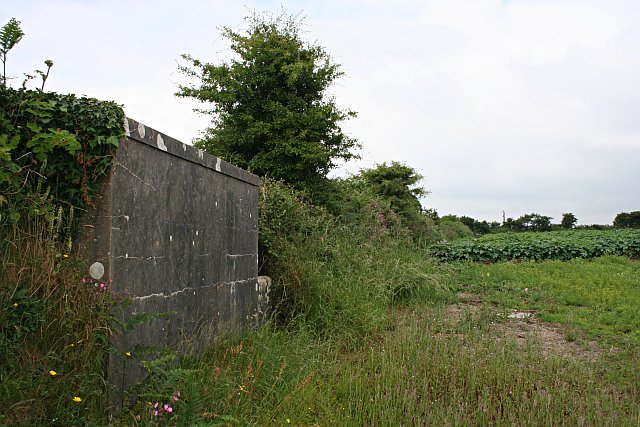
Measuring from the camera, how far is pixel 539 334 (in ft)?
22.8

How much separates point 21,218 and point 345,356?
354 centimetres

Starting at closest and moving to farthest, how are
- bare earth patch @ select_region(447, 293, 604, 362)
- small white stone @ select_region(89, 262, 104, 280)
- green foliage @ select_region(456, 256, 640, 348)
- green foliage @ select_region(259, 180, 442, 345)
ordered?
small white stone @ select_region(89, 262, 104, 280) → bare earth patch @ select_region(447, 293, 604, 362) → green foliage @ select_region(259, 180, 442, 345) → green foliage @ select_region(456, 256, 640, 348)

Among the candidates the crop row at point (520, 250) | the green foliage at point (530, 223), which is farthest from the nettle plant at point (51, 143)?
the green foliage at point (530, 223)

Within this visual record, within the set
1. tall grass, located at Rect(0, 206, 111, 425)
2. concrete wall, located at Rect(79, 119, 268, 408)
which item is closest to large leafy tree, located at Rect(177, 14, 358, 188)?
concrete wall, located at Rect(79, 119, 268, 408)

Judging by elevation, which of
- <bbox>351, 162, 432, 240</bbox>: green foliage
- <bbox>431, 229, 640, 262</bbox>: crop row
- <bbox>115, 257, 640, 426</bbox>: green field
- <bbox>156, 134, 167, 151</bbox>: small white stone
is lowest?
<bbox>115, 257, 640, 426</bbox>: green field

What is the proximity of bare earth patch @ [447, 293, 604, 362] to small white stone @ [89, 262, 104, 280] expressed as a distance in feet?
14.3

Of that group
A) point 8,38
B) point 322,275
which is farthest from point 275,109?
point 8,38

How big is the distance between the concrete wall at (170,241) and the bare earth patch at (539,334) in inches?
125

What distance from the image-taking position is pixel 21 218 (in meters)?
3.15

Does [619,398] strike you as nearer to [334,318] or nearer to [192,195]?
[334,318]

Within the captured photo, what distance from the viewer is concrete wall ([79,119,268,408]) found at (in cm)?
347

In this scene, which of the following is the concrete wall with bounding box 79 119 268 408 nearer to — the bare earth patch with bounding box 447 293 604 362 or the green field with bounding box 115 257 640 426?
the green field with bounding box 115 257 640 426

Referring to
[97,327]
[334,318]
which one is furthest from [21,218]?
[334,318]

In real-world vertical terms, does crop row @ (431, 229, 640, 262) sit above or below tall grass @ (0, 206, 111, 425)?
above
